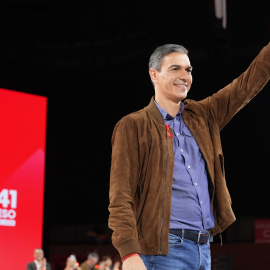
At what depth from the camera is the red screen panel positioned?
848 centimetres

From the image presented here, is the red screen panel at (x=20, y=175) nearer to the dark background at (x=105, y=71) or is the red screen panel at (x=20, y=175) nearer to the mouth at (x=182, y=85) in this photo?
the dark background at (x=105, y=71)

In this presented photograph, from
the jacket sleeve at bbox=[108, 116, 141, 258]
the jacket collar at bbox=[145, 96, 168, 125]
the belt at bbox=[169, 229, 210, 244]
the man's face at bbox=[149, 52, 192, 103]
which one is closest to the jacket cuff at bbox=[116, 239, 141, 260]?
the jacket sleeve at bbox=[108, 116, 141, 258]

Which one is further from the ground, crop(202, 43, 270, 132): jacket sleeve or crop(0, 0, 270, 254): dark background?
crop(0, 0, 270, 254): dark background

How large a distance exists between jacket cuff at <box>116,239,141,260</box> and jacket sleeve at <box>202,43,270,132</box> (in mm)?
574

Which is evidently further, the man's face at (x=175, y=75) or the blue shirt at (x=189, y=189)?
the man's face at (x=175, y=75)

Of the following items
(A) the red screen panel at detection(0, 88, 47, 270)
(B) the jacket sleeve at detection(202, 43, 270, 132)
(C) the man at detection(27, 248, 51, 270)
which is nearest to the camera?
(B) the jacket sleeve at detection(202, 43, 270, 132)

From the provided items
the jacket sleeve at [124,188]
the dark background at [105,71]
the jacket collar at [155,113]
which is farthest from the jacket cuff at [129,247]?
the dark background at [105,71]

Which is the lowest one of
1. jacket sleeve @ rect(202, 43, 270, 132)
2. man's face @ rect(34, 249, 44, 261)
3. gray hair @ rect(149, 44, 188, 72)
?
man's face @ rect(34, 249, 44, 261)

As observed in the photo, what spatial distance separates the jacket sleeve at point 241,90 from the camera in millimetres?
1989

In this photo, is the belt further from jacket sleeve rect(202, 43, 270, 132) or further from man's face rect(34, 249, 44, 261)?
man's face rect(34, 249, 44, 261)

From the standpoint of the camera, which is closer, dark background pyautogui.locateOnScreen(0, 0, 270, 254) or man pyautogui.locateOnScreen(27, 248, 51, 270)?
man pyautogui.locateOnScreen(27, 248, 51, 270)

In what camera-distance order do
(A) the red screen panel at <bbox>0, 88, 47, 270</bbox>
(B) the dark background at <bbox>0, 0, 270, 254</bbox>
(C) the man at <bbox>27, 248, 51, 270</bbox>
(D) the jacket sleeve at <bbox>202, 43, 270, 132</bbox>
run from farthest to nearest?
(B) the dark background at <bbox>0, 0, 270, 254</bbox> → (A) the red screen panel at <bbox>0, 88, 47, 270</bbox> → (C) the man at <bbox>27, 248, 51, 270</bbox> → (D) the jacket sleeve at <bbox>202, 43, 270, 132</bbox>

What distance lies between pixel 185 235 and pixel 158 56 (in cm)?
65

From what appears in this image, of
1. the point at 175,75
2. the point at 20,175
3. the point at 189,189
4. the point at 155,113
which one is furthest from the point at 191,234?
the point at 20,175
